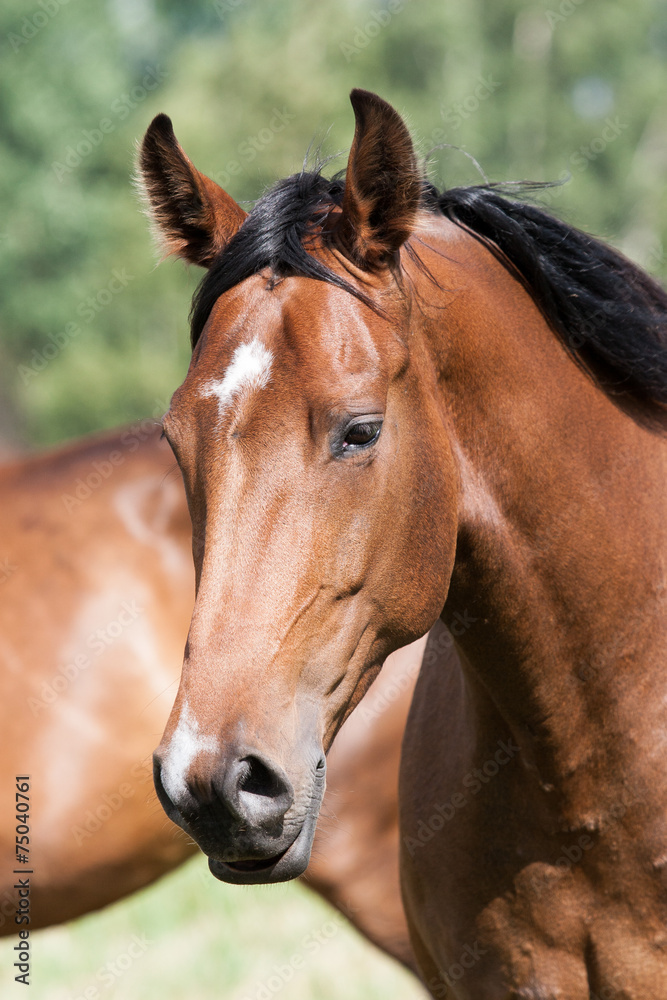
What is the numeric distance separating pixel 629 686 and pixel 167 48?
128 ft

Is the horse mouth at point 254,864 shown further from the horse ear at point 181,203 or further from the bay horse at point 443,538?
the horse ear at point 181,203

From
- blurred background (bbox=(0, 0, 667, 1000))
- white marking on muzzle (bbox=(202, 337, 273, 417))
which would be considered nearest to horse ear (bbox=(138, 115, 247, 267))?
white marking on muzzle (bbox=(202, 337, 273, 417))

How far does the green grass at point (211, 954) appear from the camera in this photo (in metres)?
4.77

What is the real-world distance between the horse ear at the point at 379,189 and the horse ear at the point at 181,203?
0.35 m

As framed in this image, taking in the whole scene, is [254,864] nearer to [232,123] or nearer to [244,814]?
[244,814]

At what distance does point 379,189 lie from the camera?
1.97 meters

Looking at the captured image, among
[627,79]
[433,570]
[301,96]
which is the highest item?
[433,570]

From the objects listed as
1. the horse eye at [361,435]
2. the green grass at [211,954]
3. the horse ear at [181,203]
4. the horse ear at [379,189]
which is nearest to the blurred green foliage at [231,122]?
the green grass at [211,954]

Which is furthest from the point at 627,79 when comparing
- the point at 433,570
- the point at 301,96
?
the point at 433,570

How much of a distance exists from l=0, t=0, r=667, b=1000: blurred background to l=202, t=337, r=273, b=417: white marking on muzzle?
1634 centimetres

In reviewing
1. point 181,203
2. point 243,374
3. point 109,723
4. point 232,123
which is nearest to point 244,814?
point 243,374

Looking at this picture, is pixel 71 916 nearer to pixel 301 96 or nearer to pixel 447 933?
pixel 447 933

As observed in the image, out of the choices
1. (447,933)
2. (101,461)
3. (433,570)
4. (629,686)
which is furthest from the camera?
(101,461)

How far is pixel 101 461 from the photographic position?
13.4 ft
